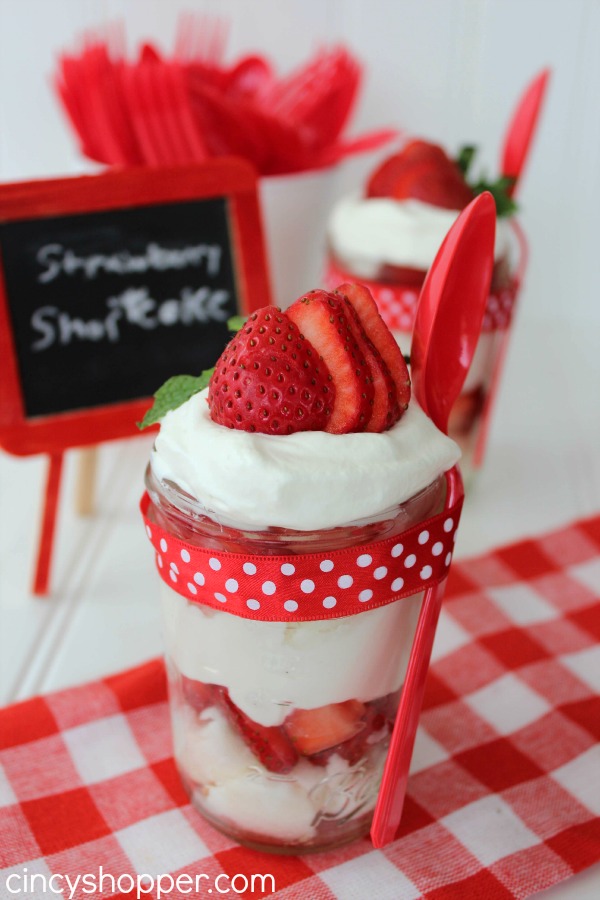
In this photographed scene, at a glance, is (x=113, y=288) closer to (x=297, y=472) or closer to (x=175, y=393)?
(x=175, y=393)

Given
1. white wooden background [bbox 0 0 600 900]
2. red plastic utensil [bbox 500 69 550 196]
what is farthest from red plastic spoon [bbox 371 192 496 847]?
red plastic utensil [bbox 500 69 550 196]

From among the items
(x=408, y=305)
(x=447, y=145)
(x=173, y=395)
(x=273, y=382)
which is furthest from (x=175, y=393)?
(x=447, y=145)

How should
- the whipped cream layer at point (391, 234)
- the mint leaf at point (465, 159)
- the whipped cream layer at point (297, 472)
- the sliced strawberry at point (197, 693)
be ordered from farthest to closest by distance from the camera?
the mint leaf at point (465, 159), the whipped cream layer at point (391, 234), the sliced strawberry at point (197, 693), the whipped cream layer at point (297, 472)

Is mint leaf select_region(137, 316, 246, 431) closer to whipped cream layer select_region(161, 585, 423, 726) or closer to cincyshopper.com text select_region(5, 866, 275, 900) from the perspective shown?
whipped cream layer select_region(161, 585, 423, 726)

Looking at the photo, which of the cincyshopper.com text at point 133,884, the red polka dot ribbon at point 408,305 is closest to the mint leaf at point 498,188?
the red polka dot ribbon at point 408,305

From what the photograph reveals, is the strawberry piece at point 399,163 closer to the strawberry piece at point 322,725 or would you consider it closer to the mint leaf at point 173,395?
the mint leaf at point 173,395

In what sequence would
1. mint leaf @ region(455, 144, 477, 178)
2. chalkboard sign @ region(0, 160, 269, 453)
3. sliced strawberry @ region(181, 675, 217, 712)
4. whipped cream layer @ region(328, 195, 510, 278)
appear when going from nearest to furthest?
sliced strawberry @ region(181, 675, 217, 712), chalkboard sign @ region(0, 160, 269, 453), whipped cream layer @ region(328, 195, 510, 278), mint leaf @ region(455, 144, 477, 178)

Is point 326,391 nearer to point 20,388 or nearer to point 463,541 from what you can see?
point 20,388
